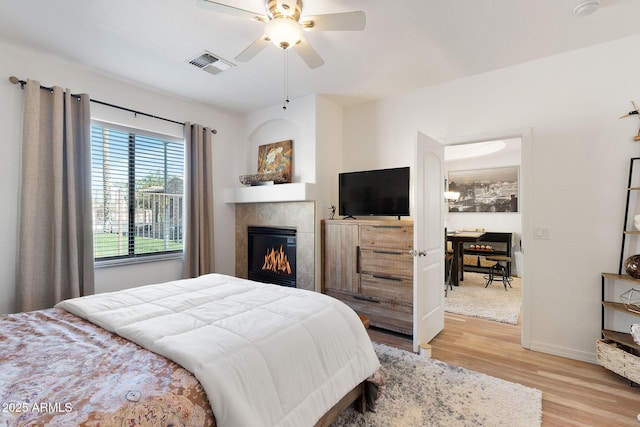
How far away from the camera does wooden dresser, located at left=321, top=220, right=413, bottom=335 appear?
10.00 feet

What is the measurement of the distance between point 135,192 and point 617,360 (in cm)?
464

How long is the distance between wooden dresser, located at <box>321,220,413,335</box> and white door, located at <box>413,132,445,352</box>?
19 centimetres

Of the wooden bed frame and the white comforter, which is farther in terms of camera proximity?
the wooden bed frame

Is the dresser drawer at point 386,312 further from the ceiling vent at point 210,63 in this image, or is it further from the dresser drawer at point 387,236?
the ceiling vent at point 210,63

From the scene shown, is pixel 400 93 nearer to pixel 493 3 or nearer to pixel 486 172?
pixel 493 3

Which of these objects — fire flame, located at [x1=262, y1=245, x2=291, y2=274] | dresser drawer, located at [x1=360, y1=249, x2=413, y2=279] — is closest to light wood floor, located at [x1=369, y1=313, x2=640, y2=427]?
dresser drawer, located at [x1=360, y1=249, x2=413, y2=279]

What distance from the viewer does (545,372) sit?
2377 mm

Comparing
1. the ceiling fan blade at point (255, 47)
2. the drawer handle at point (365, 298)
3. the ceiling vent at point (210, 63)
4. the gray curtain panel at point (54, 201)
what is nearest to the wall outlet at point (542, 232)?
the drawer handle at point (365, 298)

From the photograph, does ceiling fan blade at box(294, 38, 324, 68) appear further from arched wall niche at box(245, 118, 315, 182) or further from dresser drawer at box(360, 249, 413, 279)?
dresser drawer at box(360, 249, 413, 279)

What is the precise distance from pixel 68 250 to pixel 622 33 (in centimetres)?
501

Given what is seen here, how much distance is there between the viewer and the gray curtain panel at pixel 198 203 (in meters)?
3.71

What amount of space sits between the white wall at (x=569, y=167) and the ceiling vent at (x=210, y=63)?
2532mm

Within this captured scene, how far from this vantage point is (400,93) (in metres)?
3.54

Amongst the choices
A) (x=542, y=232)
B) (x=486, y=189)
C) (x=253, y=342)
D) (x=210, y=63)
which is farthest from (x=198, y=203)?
(x=486, y=189)
